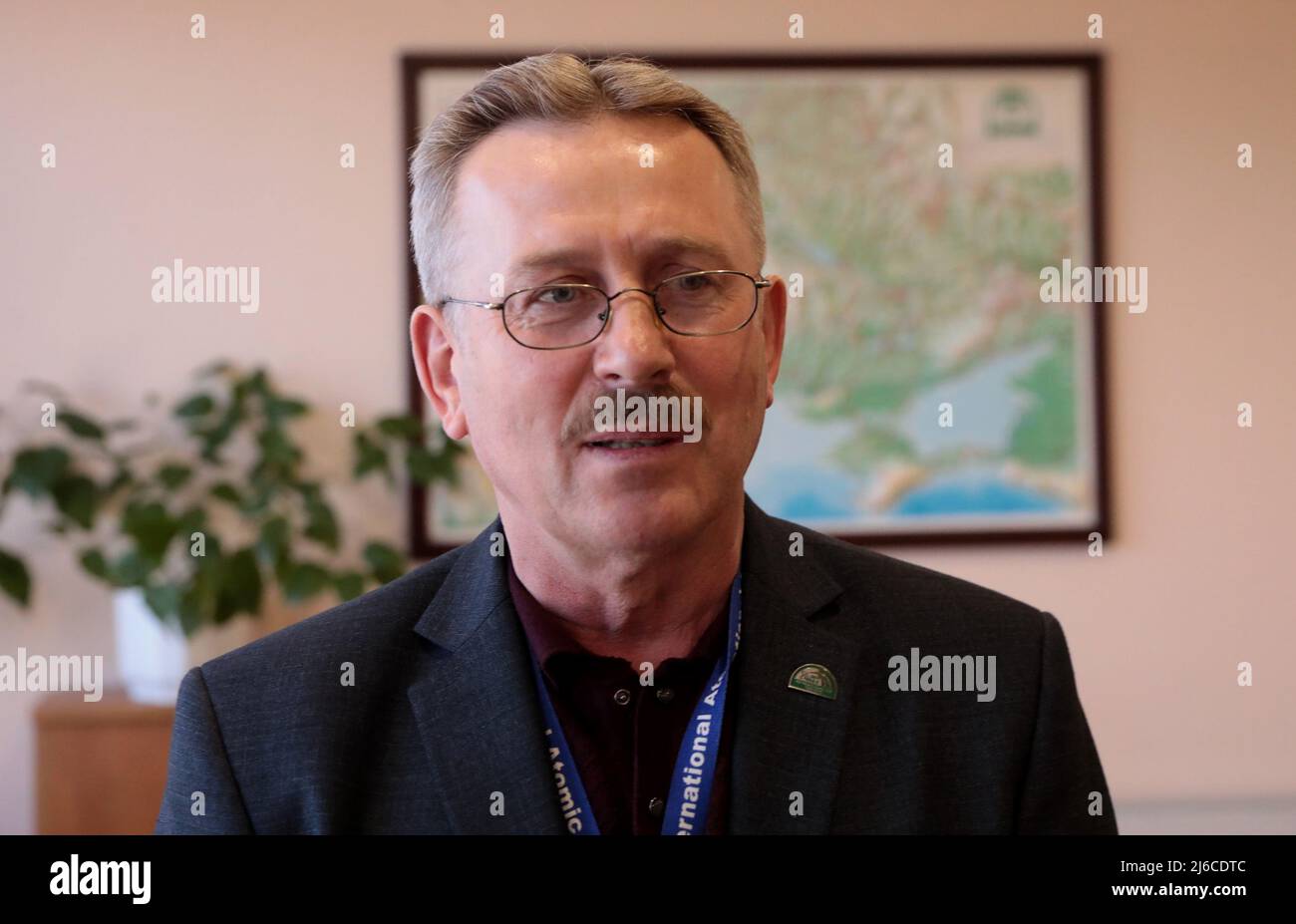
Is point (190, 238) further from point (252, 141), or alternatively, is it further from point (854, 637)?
point (854, 637)

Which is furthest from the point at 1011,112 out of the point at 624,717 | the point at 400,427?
the point at 624,717

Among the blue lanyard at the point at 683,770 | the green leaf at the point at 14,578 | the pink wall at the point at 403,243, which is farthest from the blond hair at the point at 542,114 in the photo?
the green leaf at the point at 14,578

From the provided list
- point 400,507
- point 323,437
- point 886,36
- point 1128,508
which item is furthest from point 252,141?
point 1128,508

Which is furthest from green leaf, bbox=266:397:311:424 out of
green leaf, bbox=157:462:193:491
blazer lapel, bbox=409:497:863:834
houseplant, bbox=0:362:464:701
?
blazer lapel, bbox=409:497:863:834

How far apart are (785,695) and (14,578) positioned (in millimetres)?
2048

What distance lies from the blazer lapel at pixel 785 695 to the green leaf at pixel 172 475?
5.46ft

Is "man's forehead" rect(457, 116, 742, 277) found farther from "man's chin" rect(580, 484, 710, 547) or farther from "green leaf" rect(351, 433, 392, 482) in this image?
"green leaf" rect(351, 433, 392, 482)

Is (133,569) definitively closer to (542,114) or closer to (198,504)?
(198,504)

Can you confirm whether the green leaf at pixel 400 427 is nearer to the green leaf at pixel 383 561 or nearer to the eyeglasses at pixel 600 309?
the green leaf at pixel 383 561

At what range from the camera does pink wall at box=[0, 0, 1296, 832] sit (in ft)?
8.59

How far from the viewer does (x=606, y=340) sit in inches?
41.3

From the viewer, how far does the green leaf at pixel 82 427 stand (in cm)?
249

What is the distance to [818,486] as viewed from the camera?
2.67 metres

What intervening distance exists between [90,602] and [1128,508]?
230 cm
